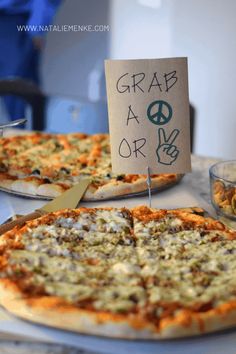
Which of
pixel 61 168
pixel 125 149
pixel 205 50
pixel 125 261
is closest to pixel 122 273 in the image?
pixel 125 261

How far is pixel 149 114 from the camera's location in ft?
5.29

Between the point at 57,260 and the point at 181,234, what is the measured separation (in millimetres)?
316

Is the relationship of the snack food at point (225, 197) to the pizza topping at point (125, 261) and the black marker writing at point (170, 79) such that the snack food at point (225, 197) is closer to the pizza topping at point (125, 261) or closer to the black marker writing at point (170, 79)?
the pizza topping at point (125, 261)

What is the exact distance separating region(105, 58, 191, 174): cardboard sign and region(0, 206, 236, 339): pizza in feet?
0.49

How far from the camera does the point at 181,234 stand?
1450mm

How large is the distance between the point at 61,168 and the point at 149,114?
534 mm

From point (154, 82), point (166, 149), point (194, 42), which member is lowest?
point (166, 149)

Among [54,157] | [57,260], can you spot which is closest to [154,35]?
[54,157]

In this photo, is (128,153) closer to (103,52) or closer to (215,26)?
(215,26)

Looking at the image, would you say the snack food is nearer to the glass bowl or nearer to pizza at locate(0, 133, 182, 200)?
the glass bowl

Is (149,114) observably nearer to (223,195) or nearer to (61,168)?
(223,195)

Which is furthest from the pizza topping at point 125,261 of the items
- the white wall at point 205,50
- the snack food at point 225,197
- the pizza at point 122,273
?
the white wall at point 205,50

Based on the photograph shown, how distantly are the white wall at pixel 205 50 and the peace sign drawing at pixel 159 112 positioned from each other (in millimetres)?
2507

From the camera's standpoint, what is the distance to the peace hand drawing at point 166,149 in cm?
162
